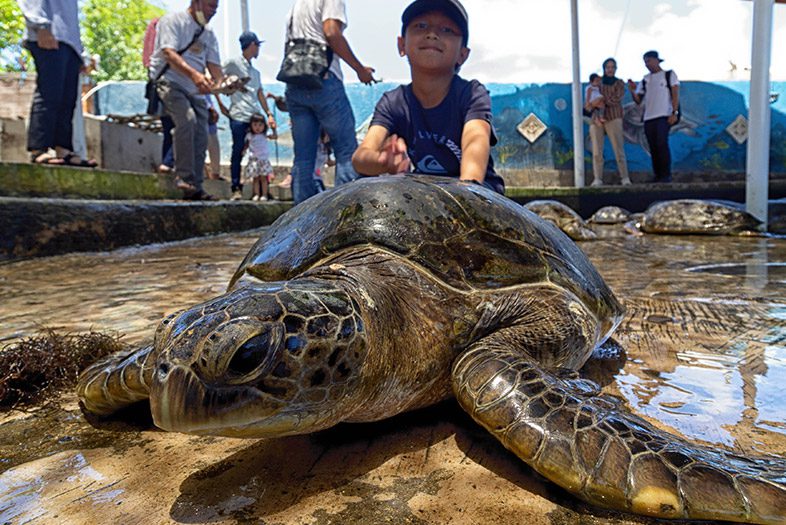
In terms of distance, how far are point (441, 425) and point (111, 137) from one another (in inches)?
400

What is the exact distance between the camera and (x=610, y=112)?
12.3 metres

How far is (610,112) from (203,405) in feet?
43.2

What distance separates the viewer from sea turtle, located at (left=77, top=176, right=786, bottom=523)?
98cm

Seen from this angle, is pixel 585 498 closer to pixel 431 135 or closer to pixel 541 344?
pixel 541 344

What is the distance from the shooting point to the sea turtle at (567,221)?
690cm

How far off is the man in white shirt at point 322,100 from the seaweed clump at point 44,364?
3.77 m

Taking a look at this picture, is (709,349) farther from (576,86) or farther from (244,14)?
(244,14)

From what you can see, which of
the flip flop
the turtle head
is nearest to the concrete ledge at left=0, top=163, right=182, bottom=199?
the flip flop

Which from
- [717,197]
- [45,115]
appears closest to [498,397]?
[45,115]

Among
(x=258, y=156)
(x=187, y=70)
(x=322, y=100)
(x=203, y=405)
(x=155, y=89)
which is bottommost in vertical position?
(x=203, y=405)

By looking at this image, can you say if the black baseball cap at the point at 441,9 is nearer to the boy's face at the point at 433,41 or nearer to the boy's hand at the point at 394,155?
the boy's face at the point at 433,41

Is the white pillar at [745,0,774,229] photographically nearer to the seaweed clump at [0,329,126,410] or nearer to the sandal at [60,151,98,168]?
the seaweed clump at [0,329,126,410]

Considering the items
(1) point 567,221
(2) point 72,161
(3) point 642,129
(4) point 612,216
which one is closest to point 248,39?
(2) point 72,161

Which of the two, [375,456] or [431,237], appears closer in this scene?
[375,456]
